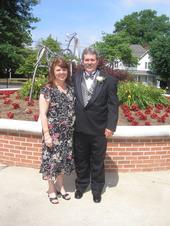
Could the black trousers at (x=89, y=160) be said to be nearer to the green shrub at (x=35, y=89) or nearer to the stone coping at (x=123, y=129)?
the stone coping at (x=123, y=129)

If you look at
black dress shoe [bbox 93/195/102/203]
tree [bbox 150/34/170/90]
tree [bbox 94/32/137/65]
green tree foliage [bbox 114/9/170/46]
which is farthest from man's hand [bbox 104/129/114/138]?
green tree foliage [bbox 114/9/170/46]

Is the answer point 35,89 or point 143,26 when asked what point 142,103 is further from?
point 143,26

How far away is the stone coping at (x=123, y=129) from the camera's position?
5820 millimetres

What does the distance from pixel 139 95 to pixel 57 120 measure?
465 cm

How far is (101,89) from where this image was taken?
4754mm

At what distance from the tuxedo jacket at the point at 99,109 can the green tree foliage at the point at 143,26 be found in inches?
3287

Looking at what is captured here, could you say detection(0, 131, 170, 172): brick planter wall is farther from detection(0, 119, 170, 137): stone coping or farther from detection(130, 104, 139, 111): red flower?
detection(130, 104, 139, 111): red flower

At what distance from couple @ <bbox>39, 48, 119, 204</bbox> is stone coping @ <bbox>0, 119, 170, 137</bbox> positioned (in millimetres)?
944

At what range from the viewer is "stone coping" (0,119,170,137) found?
582 cm

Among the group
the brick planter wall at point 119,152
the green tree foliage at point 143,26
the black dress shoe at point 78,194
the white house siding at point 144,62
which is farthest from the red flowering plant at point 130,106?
the green tree foliage at point 143,26

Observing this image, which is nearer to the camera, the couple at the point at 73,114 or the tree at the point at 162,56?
the couple at the point at 73,114

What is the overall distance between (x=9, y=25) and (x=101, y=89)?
86.1 ft

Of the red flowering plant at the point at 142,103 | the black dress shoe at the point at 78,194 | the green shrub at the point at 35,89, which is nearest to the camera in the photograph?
the black dress shoe at the point at 78,194

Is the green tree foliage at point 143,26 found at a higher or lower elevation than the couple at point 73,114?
higher
